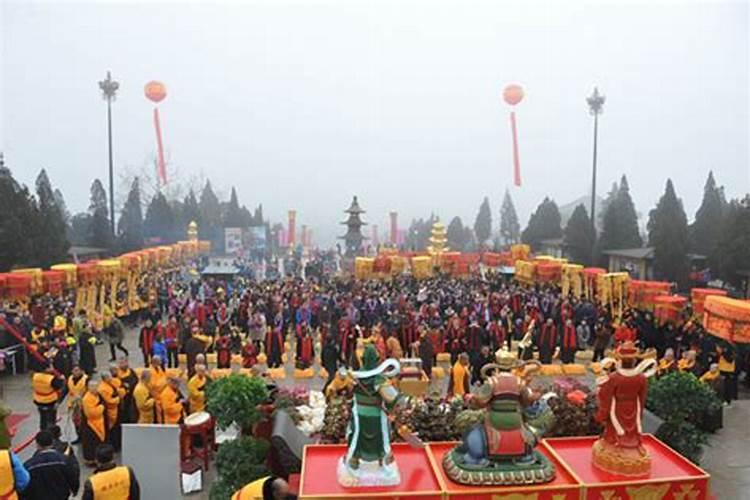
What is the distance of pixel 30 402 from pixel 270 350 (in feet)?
15.0

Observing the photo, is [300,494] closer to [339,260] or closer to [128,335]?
[128,335]

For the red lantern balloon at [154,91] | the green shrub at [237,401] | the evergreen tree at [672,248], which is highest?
the red lantern balloon at [154,91]

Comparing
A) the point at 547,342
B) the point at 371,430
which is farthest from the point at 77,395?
the point at 547,342

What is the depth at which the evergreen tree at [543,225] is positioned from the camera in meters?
44.6

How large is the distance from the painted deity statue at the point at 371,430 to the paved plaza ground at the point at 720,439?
2.94 metres

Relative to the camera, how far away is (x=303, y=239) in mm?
53406

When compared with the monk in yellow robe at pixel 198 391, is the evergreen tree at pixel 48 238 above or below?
above

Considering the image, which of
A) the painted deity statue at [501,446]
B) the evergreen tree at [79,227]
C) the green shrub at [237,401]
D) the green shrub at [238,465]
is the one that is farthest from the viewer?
the evergreen tree at [79,227]

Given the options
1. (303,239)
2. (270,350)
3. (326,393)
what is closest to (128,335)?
(270,350)

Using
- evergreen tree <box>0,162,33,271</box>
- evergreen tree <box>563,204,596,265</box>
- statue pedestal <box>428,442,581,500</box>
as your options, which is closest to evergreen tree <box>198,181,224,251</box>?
evergreen tree <box>0,162,33,271</box>

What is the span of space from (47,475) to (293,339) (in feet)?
36.8

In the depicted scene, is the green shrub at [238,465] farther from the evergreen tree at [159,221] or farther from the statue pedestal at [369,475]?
the evergreen tree at [159,221]

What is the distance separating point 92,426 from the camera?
8.25 meters

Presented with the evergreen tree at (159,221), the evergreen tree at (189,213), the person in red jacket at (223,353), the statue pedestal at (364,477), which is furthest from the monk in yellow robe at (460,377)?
the evergreen tree at (189,213)
